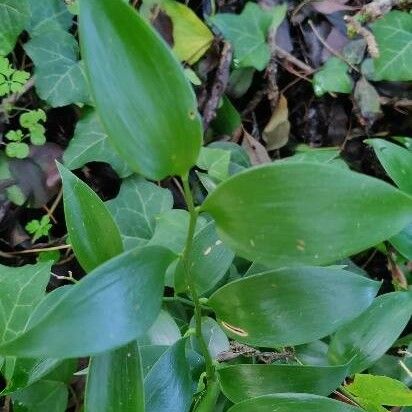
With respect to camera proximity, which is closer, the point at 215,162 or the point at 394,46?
the point at 215,162

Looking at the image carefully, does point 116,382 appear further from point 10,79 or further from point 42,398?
point 10,79

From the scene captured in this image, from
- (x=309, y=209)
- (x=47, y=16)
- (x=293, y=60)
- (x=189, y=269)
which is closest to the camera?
(x=309, y=209)

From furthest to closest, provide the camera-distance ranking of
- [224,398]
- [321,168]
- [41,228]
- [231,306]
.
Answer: [41,228]
[224,398]
[231,306]
[321,168]

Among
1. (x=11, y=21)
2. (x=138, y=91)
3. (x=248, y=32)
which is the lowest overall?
(x=248, y=32)

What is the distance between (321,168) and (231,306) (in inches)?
8.8

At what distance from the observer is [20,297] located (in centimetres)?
82

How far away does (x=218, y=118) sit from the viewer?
44.7 inches

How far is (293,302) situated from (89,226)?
0.66ft

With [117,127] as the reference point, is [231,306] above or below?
below

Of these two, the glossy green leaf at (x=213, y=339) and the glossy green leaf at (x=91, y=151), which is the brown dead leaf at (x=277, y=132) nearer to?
the glossy green leaf at (x=91, y=151)

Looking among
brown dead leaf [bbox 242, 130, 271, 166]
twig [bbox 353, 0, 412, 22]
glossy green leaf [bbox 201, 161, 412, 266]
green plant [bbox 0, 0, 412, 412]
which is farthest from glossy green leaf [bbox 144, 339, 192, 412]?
twig [bbox 353, 0, 412, 22]

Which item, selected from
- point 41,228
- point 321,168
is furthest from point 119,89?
point 41,228

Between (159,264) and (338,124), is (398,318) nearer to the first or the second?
(159,264)

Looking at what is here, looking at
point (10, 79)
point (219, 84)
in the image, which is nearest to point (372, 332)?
point (219, 84)
